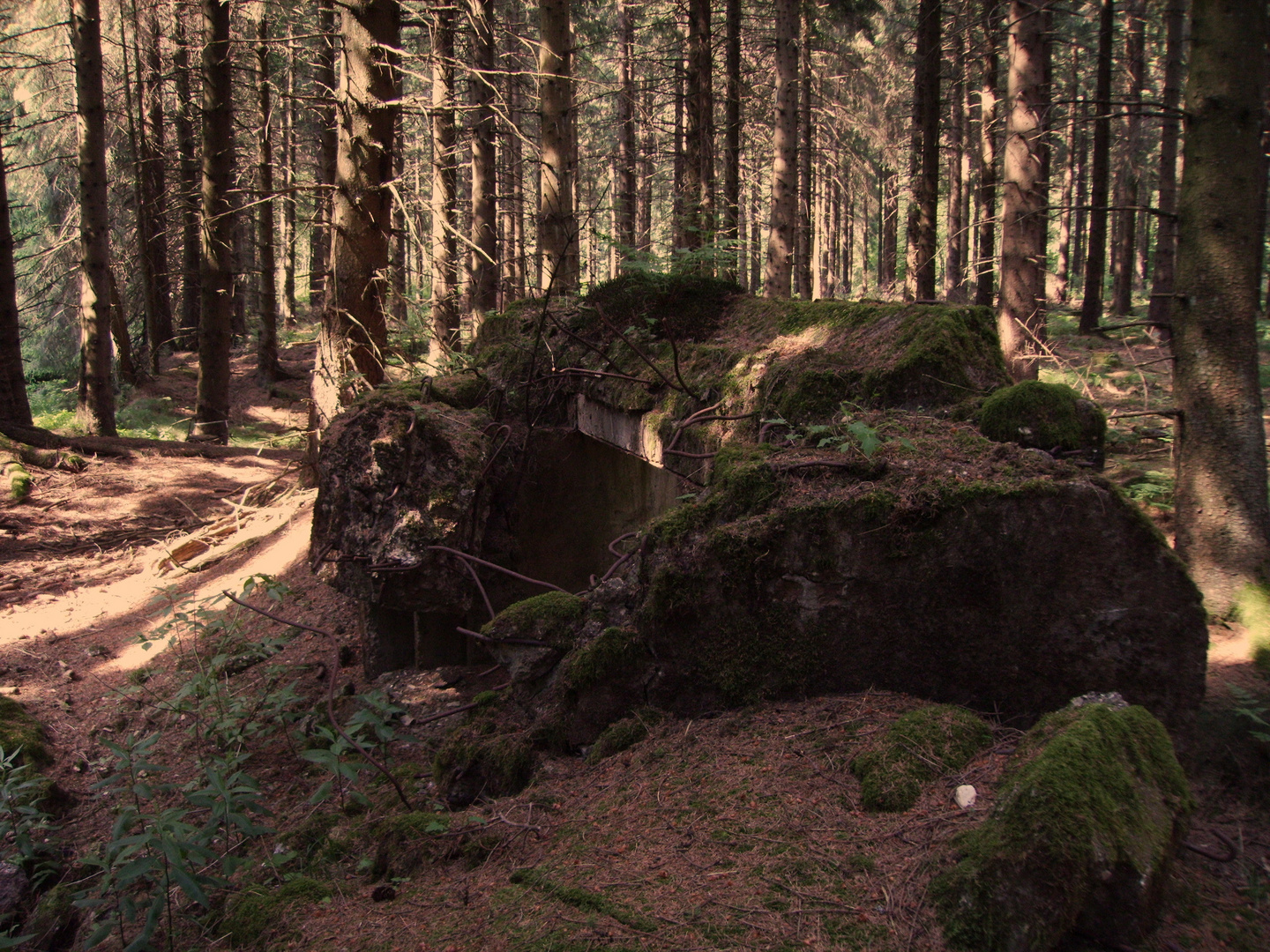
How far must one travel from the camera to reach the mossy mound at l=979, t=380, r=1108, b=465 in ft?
13.5

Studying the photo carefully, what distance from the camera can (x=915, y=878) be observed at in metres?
2.33

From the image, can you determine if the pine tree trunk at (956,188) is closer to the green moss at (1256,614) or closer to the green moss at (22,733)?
the green moss at (1256,614)

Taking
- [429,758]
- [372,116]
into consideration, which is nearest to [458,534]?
[429,758]

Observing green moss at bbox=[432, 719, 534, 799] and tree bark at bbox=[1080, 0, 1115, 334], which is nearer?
green moss at bbox=[432, 719, 534, 799]

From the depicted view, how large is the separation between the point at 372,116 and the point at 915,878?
27.0 ft

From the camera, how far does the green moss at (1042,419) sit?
13.5 feet

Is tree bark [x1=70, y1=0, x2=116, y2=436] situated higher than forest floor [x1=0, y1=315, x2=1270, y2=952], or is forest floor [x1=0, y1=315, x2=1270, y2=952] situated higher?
tree bark [x1=70, y1=0, x2=116, y2=436]

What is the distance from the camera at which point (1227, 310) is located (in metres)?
4.83

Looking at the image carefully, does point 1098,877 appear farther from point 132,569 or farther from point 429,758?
point 132,569

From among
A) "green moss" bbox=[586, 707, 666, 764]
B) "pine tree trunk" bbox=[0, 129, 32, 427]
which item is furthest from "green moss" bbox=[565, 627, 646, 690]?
"pine tree trunk" bbox=[0, 129, 32, 427]

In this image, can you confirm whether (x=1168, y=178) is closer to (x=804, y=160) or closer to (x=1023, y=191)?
(x=1023, y=191)

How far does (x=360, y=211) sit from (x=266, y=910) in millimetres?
6821

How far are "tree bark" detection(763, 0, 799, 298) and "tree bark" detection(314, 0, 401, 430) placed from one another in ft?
20.2

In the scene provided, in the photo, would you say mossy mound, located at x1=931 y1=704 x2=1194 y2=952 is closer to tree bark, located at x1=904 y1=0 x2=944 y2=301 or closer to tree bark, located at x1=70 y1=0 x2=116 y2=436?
tree bark, located at x1=904 y1=0 x2=944 y2=301
